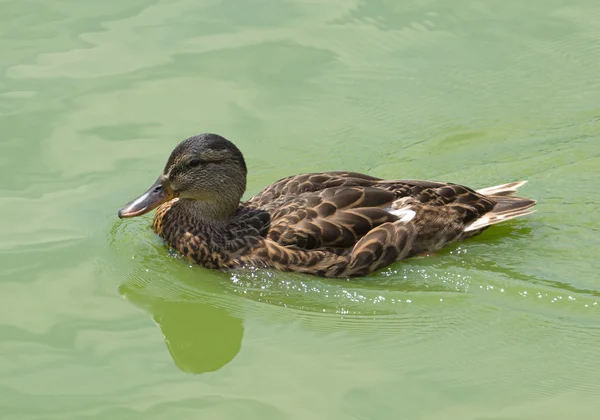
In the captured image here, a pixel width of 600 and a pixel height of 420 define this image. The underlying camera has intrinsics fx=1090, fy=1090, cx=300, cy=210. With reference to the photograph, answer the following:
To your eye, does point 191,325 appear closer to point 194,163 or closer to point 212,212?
point 212,212

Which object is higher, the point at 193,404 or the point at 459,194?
the point at 459,194

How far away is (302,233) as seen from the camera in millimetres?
8492

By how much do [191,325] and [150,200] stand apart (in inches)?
47.8

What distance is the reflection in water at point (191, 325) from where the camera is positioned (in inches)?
296

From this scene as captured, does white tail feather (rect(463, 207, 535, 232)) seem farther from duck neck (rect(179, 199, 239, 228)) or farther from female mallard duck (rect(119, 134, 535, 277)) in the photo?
duck neck (rect(179, 199, 239, 228))

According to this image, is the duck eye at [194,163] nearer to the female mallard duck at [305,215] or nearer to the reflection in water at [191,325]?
the female mallard duck at [305,215]

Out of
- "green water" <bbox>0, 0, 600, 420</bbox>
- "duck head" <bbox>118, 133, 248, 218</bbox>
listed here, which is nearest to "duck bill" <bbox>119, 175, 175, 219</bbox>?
"duck head" <bbox>118, 133, 248, 218</bbox>

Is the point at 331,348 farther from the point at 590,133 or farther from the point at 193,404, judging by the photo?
the point at 590,133

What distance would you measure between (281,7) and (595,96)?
11.7 feet

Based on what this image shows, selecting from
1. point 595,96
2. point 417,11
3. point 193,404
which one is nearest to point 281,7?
point 417,11

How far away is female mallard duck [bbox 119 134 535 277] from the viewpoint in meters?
8.52

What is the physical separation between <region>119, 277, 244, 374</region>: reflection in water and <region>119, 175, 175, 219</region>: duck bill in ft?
1.73

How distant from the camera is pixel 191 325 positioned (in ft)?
26.1

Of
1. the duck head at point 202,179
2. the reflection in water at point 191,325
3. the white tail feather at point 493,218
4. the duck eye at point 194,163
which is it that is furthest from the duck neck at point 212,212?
the white tail feather at point 493,218
